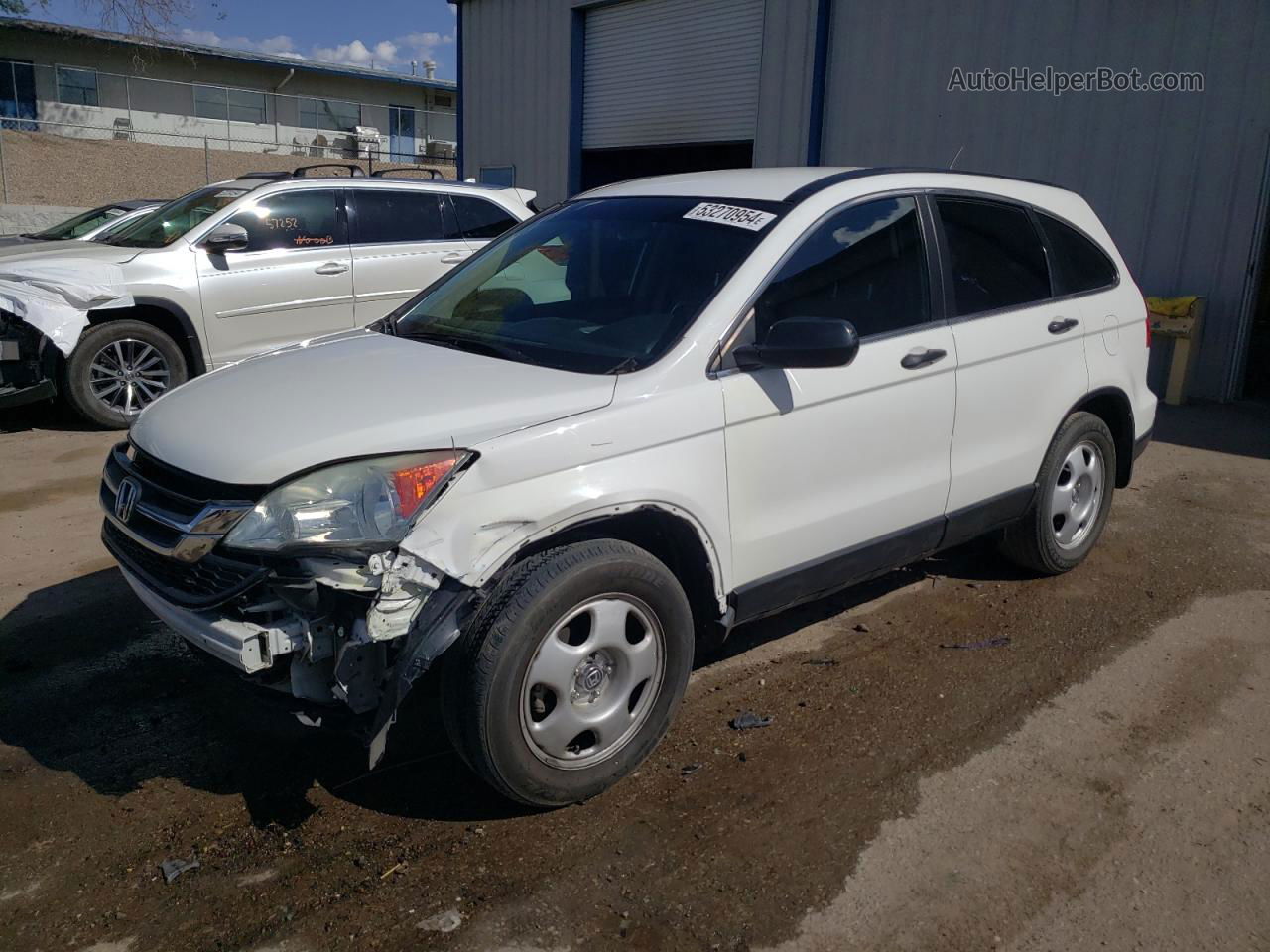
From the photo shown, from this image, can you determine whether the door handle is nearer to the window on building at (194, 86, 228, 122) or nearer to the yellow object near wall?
the yellow object near wall

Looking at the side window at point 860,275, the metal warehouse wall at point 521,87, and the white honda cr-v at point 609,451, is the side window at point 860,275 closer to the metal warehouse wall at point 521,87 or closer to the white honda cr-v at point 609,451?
the white honda cr-v at point 609,451

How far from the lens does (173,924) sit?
8.63 ft

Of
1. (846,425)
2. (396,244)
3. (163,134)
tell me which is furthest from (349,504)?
(163,134)

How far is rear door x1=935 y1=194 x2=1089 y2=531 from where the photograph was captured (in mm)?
4125

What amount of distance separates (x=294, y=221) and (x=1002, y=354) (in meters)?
5.98

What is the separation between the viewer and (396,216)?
8.67m

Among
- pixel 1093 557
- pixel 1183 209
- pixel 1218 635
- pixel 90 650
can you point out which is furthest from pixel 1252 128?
pixel 90 650

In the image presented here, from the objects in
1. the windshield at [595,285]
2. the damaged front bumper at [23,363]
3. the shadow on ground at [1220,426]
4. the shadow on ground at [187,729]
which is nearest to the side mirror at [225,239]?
the damaged front bumper at [23,363]

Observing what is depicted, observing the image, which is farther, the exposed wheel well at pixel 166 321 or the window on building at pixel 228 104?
the window on building at pixel 228 104

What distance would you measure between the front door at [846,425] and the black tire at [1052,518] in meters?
0.85

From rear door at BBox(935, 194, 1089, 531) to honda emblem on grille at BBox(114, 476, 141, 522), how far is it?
2.93 metres

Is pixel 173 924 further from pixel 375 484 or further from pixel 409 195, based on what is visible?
pixel 409 195

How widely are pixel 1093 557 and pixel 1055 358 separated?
55.1 inches

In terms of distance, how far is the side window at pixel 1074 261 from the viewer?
15.3 ft
